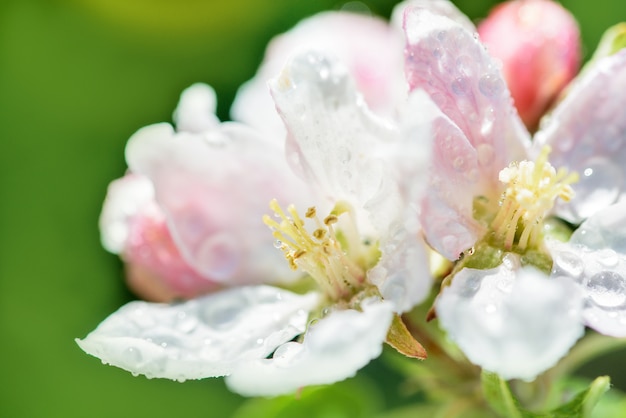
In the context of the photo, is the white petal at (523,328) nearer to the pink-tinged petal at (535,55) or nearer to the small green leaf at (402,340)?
the small green leaf at (402,340)

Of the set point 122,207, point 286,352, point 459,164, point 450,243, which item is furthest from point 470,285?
point 122,207

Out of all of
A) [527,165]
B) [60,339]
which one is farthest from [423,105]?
[60,339]

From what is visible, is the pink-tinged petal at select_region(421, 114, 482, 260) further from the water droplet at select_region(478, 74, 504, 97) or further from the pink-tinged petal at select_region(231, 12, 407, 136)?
the pink-tinged petal at select_region(231, 12, 407, 136)

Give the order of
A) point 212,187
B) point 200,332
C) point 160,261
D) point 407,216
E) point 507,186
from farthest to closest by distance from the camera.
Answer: point 160,261, point 212,187, point 200,332, point 507,186, point 407,216

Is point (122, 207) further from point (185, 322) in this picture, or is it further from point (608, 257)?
point (608, 257)

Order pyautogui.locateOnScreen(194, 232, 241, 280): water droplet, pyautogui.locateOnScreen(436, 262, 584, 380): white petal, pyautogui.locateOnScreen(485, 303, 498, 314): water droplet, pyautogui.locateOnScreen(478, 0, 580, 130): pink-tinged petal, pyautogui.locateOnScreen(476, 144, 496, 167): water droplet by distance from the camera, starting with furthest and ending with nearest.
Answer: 1. pyautogui.locateOnScreen(478, 0, 580, 130): pink-tinged petal
2. pyautogui.locateOnScreen(194, 232, 241, 280): water droplet
3. pyautogui.locateOnScreen(476, 144, 496, 167): water droplet
4. pyautogui.locateOnScreen(485, 303, 498, 314): water droplet
5. pyautogui.locateOnScreen(436, 262, 584, 380): white petal

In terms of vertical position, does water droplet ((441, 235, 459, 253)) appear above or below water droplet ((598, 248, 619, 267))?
above

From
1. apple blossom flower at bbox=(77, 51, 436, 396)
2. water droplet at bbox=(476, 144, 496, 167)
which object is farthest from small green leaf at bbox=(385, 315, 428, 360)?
water droplet at bbox=(476, 144, 496, 167)
